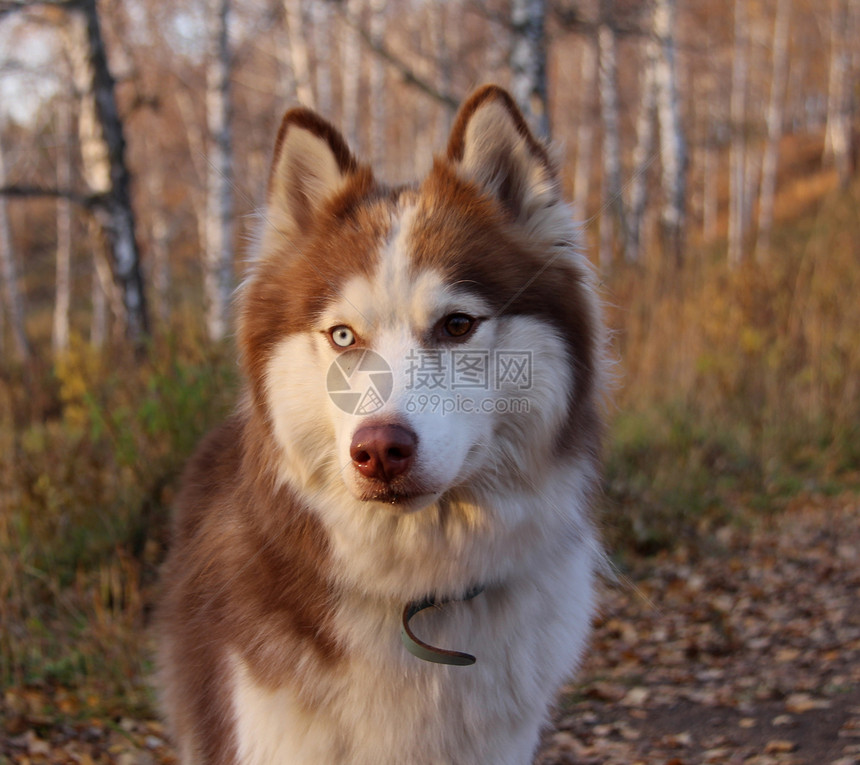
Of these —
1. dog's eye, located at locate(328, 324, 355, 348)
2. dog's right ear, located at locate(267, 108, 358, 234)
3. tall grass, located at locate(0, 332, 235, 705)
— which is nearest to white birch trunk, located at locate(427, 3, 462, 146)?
tall grass, located at locate(0, 332, 235, 705)

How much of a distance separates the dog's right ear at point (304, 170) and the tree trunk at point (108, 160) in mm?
5013

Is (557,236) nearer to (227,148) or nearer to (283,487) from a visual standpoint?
(283,487)

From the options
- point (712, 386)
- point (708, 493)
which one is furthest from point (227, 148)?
point (708, 493)

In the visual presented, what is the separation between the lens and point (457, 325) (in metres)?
2.25

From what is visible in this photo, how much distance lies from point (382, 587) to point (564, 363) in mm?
839

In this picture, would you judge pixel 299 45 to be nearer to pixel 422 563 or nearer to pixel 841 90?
pixel 422 563

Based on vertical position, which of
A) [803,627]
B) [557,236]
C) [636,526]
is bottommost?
[803,627]

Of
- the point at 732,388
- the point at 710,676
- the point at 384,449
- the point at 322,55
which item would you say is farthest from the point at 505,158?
the point at 322,55

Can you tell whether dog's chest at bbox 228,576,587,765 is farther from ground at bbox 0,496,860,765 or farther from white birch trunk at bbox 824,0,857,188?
white birch trunk at bbox 824,0,857,188

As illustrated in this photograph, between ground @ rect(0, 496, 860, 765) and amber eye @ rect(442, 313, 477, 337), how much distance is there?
1140 mm

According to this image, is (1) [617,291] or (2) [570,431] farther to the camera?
(1) [617,291]

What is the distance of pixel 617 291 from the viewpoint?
8.05 metres

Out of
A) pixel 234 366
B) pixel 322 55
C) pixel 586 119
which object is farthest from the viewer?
pixel 586 119

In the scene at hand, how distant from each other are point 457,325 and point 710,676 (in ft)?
8.96
